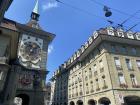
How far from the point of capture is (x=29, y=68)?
27.2 m

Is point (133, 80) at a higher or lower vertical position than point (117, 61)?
lower

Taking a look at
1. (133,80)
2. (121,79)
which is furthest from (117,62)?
(133,80)

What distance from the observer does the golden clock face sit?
2822 cm

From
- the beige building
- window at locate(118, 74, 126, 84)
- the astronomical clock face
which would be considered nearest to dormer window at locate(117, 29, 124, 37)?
the beige building

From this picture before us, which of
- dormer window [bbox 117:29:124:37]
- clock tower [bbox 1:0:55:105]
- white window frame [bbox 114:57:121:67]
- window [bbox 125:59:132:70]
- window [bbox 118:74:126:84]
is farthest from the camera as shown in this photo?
dormer window [bbox 117:29:124:37]

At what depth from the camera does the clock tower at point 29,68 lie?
22.2m

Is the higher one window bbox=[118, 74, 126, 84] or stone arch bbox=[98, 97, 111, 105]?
window bbox=[118, 74, 126, 84]

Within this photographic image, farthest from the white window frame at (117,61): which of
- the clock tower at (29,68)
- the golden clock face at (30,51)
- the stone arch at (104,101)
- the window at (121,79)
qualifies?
the golden clock face at (30,51)

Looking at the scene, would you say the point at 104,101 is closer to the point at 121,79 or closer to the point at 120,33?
the point at 121,79

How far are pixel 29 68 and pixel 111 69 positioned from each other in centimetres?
1448

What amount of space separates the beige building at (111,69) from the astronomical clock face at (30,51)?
9779mm

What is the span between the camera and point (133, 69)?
25.2 metres

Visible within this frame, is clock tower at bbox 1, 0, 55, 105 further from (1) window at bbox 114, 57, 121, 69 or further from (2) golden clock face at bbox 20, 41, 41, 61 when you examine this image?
(1) window at bbox 114, 57, 121, 69

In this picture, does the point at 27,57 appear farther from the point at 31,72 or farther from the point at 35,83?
the point at 35,83
